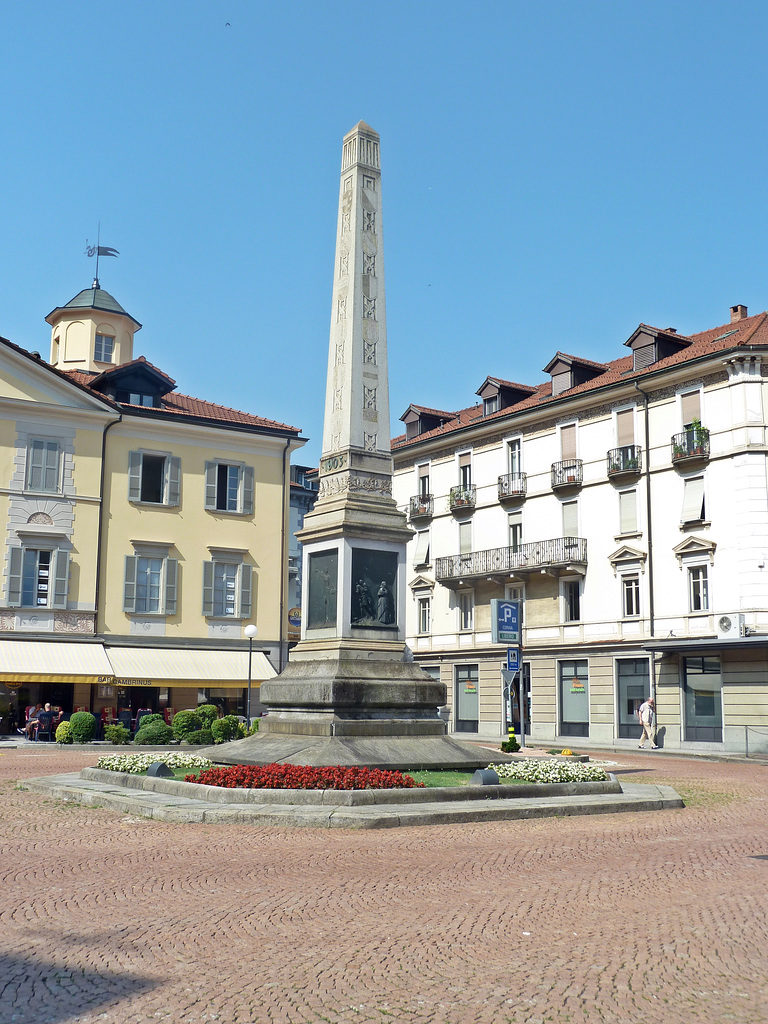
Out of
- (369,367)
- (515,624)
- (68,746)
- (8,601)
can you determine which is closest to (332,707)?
(369,367)

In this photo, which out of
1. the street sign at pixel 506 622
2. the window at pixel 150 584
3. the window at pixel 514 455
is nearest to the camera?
the street sign at pixel 506 622

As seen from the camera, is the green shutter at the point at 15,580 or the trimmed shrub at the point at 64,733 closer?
the trimmed shrub at the point at 64,733

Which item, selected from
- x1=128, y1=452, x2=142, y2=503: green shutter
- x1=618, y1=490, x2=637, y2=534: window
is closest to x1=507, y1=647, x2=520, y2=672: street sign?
x1=618, y1=490, x2=637, y2=534: window

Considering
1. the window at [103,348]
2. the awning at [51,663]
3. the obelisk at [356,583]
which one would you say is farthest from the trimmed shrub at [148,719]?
the window at [103,348]

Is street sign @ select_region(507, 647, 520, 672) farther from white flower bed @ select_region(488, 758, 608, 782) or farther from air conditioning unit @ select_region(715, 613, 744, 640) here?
air conditioning unit @ select_region(715, 613, 744, 640)

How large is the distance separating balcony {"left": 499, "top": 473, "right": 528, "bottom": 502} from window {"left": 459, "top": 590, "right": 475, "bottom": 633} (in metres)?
4.56

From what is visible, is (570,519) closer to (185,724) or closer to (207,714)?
(207,714)

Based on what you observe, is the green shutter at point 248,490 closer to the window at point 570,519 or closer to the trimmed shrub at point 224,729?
the window at point 570,519

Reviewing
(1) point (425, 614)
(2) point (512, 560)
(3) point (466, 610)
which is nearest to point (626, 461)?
(2) point (512, 560)

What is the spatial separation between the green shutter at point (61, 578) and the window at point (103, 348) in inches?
480

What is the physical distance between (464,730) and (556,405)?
46.5 ft

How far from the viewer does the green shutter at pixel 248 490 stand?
39.4 m

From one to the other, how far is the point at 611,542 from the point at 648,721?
705cm

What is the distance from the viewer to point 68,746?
28.3 m
